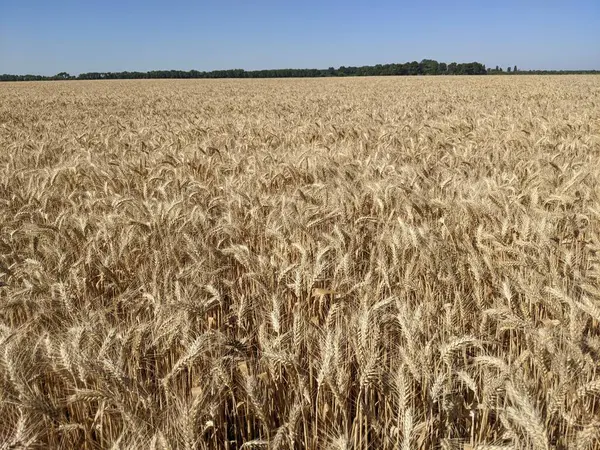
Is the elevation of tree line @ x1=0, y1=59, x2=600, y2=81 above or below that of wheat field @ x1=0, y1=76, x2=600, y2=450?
above

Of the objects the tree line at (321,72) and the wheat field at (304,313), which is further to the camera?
the tree line at (321,72)

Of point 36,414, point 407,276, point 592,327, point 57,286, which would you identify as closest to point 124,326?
point 57,286

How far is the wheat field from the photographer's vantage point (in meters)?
1.32

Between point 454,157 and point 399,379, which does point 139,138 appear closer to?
point 454,157

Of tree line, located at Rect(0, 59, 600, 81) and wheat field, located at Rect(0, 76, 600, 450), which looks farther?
tree line, located at Rect(0, 59, 600, 81)

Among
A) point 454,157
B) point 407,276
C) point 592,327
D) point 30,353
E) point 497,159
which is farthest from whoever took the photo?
point 454,157

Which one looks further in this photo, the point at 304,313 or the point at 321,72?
the point at 321,72

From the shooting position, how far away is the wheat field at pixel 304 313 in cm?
132

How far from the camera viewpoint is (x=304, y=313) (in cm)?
207

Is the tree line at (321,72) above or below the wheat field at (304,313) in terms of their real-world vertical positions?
above

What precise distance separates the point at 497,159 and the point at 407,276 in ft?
10.8

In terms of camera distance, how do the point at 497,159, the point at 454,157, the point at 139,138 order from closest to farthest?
the point at 497,159
the point at 454,157
the point at 139,138

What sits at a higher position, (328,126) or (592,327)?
(328,126)

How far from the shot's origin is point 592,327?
193 centimetres
